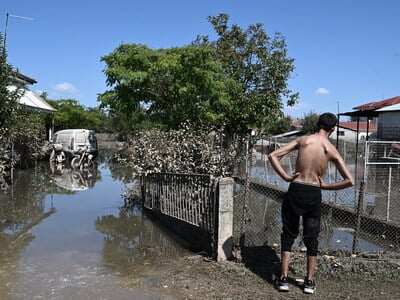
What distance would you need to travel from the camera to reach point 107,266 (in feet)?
20.7

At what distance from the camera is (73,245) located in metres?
7.47

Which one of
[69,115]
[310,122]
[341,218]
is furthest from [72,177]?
[310,122]

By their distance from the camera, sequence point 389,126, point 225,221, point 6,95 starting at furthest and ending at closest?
point 389,126, point 6,95, point 225,221

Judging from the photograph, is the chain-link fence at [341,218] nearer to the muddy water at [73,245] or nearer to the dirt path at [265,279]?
the dirt path at [265,279]

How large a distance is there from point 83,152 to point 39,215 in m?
11.8

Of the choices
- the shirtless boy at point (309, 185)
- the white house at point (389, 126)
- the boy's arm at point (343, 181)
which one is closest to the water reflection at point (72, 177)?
the shirtless boy at point (309, 185)

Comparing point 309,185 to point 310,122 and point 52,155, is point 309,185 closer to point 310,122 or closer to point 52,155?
point 52,155

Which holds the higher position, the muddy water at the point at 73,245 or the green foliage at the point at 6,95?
the green foliage at the point at 6,95

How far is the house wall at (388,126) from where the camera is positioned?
90.2ft

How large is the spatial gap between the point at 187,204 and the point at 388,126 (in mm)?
23895

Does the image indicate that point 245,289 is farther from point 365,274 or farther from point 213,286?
point 365,274

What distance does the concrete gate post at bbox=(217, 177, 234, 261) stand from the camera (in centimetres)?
621

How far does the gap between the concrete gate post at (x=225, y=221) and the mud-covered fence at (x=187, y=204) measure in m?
0.16

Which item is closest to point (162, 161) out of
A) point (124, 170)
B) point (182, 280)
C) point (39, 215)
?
point (39, 215)
